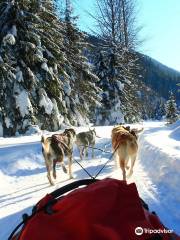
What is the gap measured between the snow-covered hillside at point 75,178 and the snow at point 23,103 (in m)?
4.22

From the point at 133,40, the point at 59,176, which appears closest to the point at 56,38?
the point at 59,176

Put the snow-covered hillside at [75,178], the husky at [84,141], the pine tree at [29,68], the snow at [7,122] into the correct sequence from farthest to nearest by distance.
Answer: the pine tree at [29,68] < the snow at [7,122] < the husky at [84,141] < the snow-covered hillside at [75,178]

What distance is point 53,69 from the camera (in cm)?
2105

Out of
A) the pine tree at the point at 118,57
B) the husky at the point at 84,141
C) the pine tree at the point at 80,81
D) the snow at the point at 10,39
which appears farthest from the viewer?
the pine tree at the point at 118,57

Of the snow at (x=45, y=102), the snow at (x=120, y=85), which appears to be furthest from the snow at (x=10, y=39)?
the snow at (x=120, y=85)

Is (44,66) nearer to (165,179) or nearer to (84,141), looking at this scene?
(84,141)

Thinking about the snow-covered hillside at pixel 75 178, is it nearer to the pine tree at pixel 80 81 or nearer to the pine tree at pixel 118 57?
the pine tree at pixel 80 81

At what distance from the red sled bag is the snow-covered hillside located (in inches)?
110

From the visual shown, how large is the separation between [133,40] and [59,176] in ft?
91.9

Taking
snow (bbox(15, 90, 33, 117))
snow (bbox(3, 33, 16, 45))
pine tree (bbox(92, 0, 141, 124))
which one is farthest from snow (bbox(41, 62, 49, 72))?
pine tree (bbox(92, 0, 141, 124))

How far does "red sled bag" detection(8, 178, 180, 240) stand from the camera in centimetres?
246

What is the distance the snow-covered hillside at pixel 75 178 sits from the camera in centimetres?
649

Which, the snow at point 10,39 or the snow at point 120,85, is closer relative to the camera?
the snow at point 10,39

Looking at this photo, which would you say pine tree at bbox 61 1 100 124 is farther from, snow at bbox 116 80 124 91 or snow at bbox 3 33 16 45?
snow at bbox 3 33 16 45
